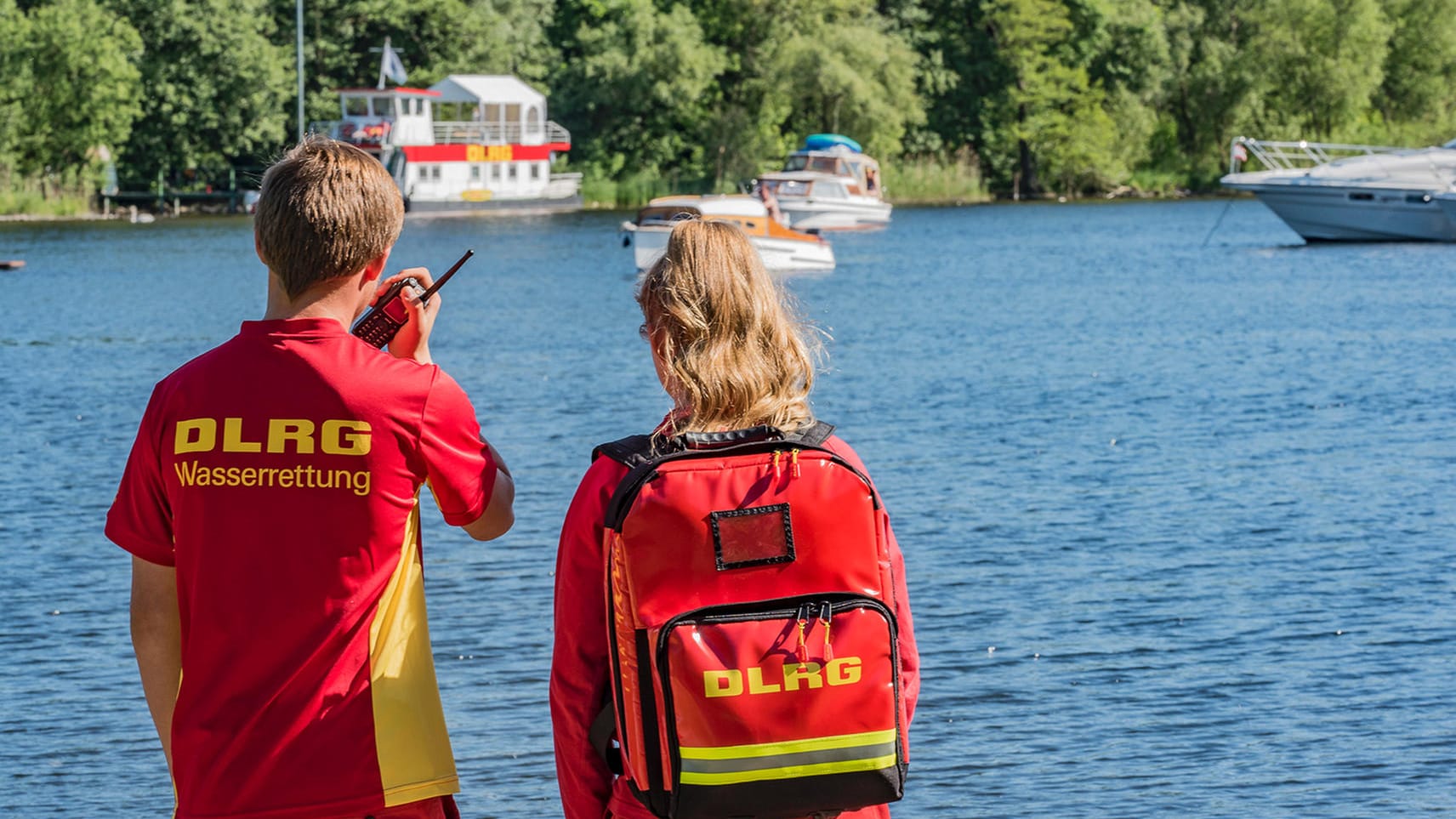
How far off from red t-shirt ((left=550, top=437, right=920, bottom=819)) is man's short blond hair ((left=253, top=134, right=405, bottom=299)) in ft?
1.70

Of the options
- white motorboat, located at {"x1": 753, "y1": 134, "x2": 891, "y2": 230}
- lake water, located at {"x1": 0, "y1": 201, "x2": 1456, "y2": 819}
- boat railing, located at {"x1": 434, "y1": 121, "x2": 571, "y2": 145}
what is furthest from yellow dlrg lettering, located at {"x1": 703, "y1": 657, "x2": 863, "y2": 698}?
boat railing, located at {"x1": 434, "y1": 121, "x2": 571, "y2": 145}

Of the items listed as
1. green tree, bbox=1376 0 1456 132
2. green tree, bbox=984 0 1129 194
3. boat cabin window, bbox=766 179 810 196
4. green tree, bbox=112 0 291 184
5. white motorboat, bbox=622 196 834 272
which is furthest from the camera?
green tree, bbox=984 0 1129 194

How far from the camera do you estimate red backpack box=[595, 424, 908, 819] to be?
2.79 m

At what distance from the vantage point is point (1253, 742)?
7.38m

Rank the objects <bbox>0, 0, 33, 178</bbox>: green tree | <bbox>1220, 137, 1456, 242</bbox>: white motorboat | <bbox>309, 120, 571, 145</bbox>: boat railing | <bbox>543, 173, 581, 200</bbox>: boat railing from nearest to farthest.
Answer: <bbox>1220, 137, 1456, 242</bbox>: white motorboat → <bbox>0, 0, 33, 178</bbox>: green tree → <bbox>309, 120, 571, 145</bbox>: boat railing → <bbox>543, 173, 581, 200</bbox>: boat railing

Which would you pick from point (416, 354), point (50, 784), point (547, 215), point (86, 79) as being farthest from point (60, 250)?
point (416, 354)

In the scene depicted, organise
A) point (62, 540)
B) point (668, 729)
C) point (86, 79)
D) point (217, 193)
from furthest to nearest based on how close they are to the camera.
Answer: point (217, 193) → point (86, 79) → point (62, 540) → point (668, 729)

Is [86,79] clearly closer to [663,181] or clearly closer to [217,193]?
[217,193]

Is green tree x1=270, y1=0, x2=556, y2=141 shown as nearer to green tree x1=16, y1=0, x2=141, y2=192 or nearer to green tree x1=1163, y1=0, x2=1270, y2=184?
green tree x1=16, y1=0, x2=141, y2=192

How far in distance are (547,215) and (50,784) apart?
60.4 meters

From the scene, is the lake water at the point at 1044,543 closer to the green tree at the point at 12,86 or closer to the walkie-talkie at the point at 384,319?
the walkie-talkie at the point at 384,319

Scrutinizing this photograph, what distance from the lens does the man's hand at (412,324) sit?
122 inches

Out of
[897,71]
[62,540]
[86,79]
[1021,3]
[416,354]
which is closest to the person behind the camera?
[416,354]

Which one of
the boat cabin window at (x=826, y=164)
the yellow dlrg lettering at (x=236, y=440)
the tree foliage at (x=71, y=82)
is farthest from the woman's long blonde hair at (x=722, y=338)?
Answer: the tree foliage at (x=71, y=82)
